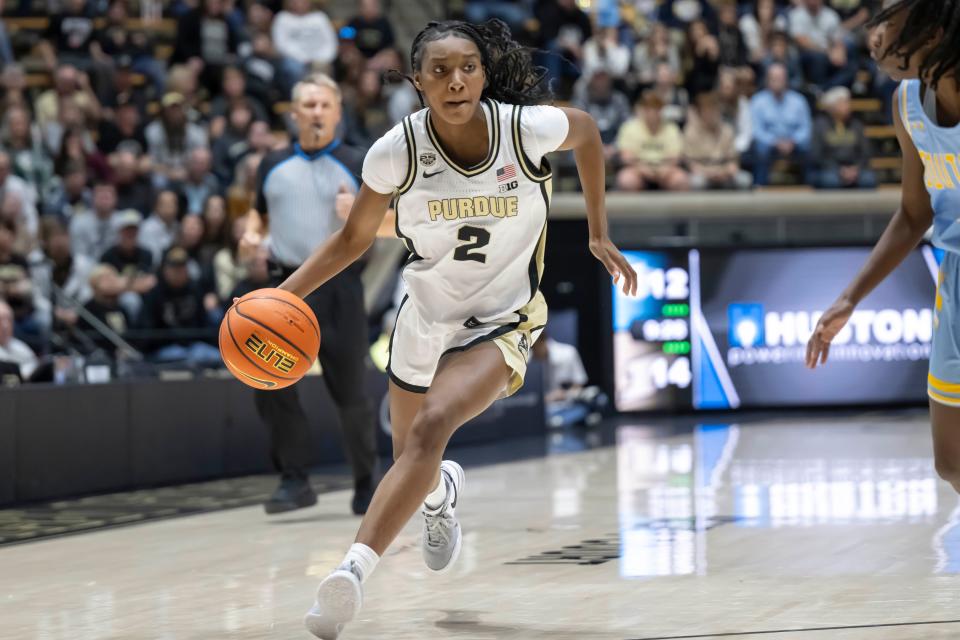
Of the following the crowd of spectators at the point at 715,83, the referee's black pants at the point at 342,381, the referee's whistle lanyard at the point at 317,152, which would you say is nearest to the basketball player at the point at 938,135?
the referee's black pants at the point at 342,381

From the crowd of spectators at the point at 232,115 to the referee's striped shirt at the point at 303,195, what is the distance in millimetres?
3173

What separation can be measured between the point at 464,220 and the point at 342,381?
291 centimetres

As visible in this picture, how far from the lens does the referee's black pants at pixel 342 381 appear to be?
744 cm

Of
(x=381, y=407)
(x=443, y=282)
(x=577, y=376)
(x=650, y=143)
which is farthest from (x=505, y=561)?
(x=650, y=143)

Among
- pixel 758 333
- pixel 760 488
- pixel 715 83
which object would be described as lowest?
pixel 760 488

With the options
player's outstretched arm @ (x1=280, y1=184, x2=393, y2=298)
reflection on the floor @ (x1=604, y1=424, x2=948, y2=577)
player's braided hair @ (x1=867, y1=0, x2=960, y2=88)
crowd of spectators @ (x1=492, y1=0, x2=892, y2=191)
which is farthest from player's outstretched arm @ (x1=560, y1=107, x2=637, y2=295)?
crowd of spectators @ (x1=492, y1=0, x2=892, y2=191)

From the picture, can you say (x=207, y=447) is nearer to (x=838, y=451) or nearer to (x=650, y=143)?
(x=838, y=451)

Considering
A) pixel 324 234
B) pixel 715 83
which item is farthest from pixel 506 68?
pixel 715 83

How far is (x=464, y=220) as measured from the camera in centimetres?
471

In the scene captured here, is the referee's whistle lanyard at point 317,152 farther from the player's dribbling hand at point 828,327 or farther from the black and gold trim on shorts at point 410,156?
the player's dribbling hand at point 828,327

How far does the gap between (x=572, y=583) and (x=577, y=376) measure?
9.78 metres

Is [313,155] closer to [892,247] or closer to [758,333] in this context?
[892,247]

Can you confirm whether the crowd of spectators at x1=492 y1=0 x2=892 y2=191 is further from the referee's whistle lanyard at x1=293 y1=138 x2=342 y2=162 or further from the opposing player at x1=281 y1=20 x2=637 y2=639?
the opposing player at x1=281 y1=20 x2=637 y2=639

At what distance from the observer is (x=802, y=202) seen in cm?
1573
